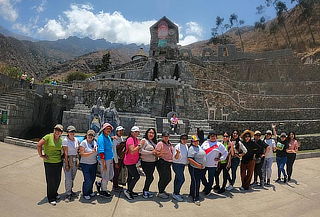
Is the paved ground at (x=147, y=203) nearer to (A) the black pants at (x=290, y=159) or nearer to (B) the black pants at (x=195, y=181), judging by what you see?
(B) the black pants at (x=195, y=181)

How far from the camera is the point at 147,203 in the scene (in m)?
5.07

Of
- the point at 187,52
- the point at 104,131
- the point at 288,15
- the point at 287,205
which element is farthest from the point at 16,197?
the point at 288,15

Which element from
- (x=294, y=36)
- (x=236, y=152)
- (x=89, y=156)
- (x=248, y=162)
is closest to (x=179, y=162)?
(x=236, y=152)

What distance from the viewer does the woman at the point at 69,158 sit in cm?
491

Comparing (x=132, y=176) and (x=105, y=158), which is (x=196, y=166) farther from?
(x=105, y=158)

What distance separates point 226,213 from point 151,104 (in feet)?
48.6

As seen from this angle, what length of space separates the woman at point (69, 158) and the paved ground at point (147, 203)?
0.32 meters

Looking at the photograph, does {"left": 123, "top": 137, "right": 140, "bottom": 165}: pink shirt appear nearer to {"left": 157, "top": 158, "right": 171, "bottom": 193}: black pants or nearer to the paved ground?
{"left": 157, "top": 158, "right": 171, "bottom": 193}: black pants

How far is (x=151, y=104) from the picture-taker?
19.3 metres

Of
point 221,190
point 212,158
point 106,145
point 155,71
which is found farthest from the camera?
point 155,71

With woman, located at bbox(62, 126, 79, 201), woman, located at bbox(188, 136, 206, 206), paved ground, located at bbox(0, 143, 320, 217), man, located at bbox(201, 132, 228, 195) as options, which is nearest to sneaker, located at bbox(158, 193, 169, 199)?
paved ground, located at bbox(0, 143, 320, 217)

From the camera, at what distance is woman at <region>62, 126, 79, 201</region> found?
16.1ft

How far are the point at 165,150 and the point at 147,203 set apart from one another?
1.19m

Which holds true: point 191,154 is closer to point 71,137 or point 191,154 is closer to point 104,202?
point 104,202
